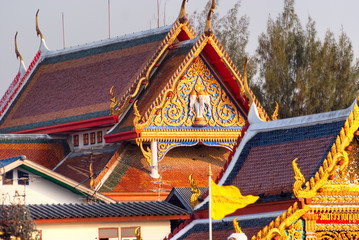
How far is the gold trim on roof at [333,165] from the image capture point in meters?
19.8

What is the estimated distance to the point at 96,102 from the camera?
4116 centimetres

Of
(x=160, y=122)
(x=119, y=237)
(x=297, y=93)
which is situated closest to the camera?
(x=119, y=237)

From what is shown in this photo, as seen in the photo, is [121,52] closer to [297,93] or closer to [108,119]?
[108,119]

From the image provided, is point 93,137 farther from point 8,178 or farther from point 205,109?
point 8,178

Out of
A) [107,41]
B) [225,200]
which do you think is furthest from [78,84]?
[225,200]

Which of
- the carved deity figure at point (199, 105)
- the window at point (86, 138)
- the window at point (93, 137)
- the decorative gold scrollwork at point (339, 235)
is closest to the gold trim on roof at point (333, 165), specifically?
the decorative gold scrollwork at point (339, 235)

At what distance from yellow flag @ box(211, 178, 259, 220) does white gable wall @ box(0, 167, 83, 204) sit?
13.2 meters

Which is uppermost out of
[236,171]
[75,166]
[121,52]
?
[121,52]

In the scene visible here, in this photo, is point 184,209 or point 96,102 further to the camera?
point 96,102

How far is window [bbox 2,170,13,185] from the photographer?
33.1 metres

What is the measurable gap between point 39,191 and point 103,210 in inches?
128

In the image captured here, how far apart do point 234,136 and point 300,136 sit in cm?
1796

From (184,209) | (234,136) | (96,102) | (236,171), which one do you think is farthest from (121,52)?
(236,171)

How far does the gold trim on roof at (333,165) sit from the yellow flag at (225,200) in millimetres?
1124
